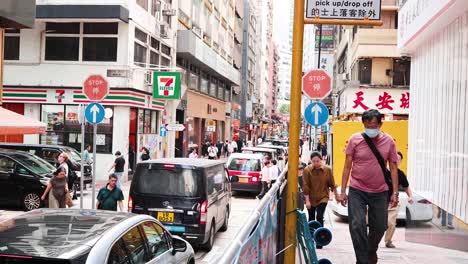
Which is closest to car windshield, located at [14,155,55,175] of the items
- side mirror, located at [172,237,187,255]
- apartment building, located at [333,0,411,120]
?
side mirror, located at [172,237,187,255]

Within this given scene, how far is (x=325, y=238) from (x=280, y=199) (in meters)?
0.71

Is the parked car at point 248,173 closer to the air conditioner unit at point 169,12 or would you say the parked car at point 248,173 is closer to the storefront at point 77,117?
the storefront at point 77,117

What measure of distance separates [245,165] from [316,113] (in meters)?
9.92

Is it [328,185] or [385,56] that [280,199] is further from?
[385,56]

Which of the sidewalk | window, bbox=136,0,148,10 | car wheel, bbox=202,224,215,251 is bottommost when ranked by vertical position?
car wheel, bbox=202,224,215,251

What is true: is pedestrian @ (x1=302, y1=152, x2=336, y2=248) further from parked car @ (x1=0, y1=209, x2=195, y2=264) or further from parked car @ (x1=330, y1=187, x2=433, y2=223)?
parked car @ (x1=0, y1=209, x2=195, y2=264)

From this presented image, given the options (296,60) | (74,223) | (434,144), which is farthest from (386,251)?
(74,223)

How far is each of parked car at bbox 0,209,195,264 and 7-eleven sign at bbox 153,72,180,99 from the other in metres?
23.3

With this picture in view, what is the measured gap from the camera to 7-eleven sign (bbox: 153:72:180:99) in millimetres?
29922

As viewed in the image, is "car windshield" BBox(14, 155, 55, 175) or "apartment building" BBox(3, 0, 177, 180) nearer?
"car windshield" BBox(14, 155, 55, 175)

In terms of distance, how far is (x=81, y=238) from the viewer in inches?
206

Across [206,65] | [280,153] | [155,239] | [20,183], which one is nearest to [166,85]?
[280,153]

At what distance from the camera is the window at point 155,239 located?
21.0ft

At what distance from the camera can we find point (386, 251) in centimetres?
1009
